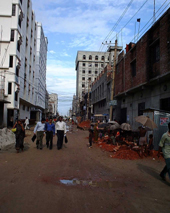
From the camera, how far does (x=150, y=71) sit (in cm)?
1489

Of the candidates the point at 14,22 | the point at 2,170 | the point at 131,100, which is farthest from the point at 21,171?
the point at 14,22

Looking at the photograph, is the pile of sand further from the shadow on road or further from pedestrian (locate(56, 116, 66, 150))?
the shadow on road

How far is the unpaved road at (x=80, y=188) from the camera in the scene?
3.96 meters

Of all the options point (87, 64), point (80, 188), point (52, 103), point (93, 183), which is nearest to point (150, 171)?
point (93, 183)

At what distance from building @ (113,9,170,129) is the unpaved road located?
24.2ft

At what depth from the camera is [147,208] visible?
4047mm

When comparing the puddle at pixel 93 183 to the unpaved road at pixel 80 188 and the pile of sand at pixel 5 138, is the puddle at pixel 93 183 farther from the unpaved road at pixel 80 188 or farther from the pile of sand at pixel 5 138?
the pile of sand at pixel 5 138

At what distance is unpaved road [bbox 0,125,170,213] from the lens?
13.0 feet

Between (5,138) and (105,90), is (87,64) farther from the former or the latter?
(5,138)

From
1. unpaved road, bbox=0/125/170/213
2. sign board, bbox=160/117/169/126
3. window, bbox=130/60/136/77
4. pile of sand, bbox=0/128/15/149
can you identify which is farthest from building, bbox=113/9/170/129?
pile of sand, bbox=0/128/15/149

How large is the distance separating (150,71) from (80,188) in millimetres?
12051

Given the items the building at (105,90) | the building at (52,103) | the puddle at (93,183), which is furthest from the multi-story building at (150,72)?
the building at (52,103)

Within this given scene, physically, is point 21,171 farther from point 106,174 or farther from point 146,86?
point 146,86

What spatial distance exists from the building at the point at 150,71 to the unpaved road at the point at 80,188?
736 cm
